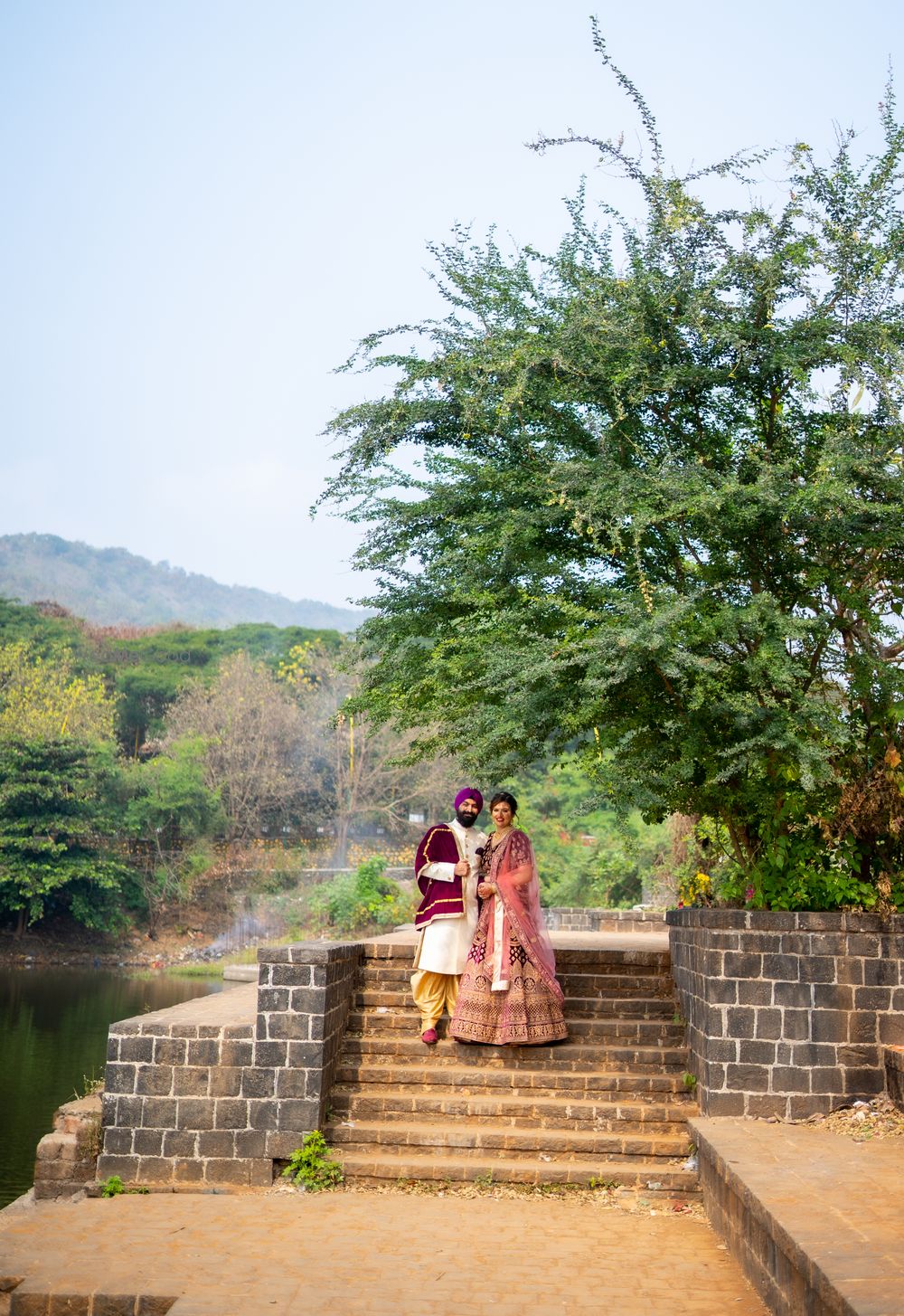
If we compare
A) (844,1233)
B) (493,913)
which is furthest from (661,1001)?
(844,1233)

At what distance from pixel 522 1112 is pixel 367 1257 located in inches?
85.0

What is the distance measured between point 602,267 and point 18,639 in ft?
121

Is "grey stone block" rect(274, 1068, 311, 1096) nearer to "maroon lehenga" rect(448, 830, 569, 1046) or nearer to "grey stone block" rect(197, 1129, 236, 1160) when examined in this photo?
"grey stone block" rect(197, 1129, 236, 1160)

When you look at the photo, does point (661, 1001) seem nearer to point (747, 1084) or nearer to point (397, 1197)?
point (747, 1084)

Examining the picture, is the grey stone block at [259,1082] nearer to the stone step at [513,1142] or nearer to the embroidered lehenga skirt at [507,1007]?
the stone step at [513,1142]

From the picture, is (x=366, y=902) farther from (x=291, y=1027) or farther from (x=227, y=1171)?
(x=227, y=1171)

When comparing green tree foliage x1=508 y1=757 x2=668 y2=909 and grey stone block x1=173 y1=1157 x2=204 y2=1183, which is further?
green tree foliage x1=508 y1=757 x2=668 y2=909

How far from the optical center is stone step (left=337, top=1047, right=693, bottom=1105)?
328 inches

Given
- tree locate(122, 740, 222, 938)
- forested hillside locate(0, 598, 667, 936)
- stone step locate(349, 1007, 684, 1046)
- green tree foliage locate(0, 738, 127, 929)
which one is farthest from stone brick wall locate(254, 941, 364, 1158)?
tree locate(122, 740, 222, 938)

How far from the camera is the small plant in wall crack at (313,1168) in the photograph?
24.7ft

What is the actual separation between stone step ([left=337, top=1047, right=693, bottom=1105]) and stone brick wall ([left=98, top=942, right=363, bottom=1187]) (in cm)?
61

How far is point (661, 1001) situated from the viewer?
30.7 feet

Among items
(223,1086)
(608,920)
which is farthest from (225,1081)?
(608,920)

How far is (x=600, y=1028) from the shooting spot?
8.95 metres
